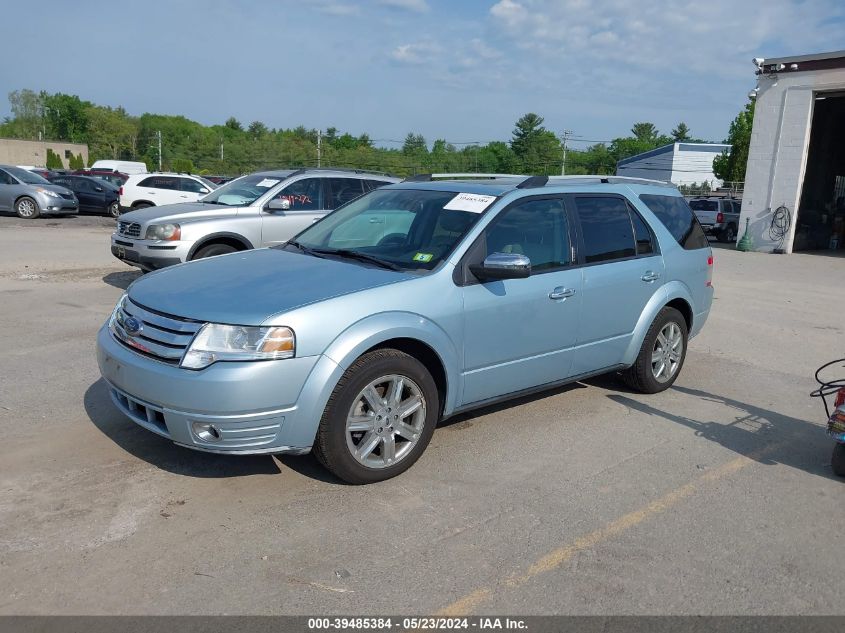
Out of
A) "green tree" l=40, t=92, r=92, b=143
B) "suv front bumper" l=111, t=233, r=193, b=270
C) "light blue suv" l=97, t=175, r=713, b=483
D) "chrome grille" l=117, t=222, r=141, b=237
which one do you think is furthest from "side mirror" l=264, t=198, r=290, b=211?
"green tree" l=40, t=92, r=92, b=143

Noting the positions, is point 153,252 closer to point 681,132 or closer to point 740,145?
point 740,145

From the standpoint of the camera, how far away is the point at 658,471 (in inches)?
184

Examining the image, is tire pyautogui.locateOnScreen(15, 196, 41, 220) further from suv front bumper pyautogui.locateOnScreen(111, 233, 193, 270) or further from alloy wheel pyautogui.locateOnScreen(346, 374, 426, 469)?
alloy wheel pyautogui.locateOnScreen(346, 374, 426, 469)

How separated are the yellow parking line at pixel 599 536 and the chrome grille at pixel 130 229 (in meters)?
7.87

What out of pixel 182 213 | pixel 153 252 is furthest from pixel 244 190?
pixel 153 252

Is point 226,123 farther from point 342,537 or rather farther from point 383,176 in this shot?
point 342,537

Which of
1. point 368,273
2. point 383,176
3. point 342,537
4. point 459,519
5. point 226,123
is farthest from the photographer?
point 226,123

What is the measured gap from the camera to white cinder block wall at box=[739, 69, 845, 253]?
2114 cm

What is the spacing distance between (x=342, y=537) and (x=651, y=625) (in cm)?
151

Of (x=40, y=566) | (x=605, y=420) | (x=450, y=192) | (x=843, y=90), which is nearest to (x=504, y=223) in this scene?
(x=450, y=192)

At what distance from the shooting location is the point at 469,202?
16.6ft

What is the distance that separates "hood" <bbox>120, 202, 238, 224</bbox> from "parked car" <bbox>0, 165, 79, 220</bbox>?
1400 centimetres

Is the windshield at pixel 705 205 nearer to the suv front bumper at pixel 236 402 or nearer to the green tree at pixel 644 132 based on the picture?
the suv front bumper at pixel 236 402

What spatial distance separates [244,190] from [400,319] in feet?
23.4
